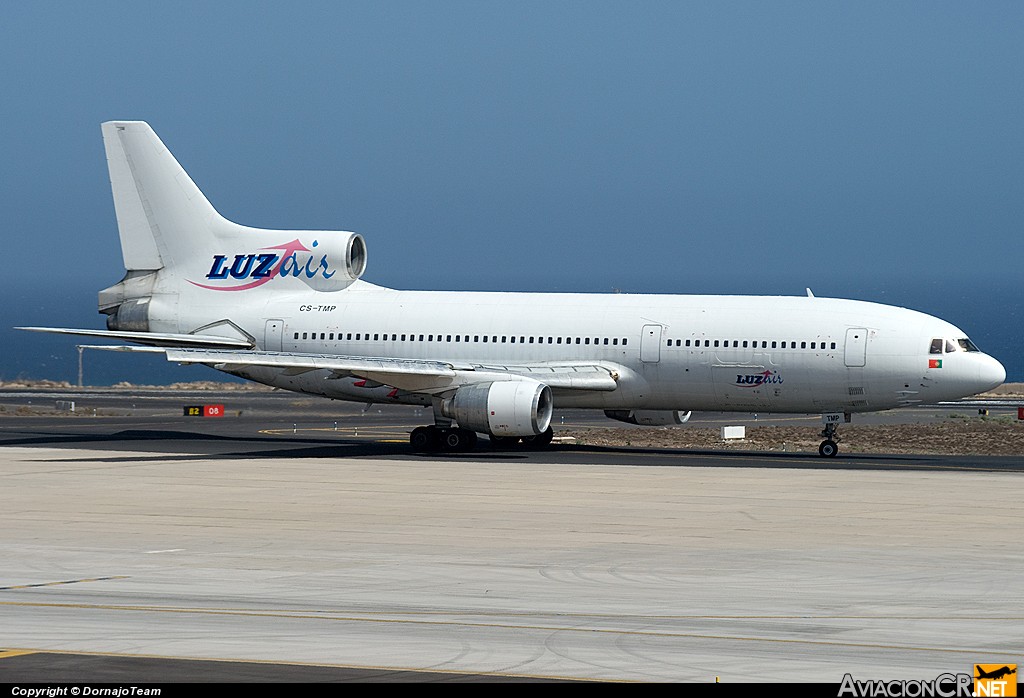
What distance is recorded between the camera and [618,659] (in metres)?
15.6

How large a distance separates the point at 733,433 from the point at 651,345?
1064cm

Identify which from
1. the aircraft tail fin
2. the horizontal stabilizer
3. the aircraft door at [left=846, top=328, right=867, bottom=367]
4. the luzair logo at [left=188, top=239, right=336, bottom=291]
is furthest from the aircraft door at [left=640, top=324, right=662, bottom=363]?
the aircraft tail fin

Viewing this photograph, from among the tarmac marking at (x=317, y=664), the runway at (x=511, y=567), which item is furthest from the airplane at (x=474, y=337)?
the tarmac marking at (x=317, y=664)

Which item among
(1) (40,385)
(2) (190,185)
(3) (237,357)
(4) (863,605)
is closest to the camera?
(4) (863,605)

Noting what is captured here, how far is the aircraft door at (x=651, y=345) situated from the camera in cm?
4525

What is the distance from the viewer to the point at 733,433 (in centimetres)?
5481

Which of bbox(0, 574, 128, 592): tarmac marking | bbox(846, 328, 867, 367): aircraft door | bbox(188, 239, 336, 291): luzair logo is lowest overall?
bbox(0, 574, 128, 592): tarmac marking

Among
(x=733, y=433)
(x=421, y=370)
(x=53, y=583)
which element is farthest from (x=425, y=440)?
(x=53, y=583)

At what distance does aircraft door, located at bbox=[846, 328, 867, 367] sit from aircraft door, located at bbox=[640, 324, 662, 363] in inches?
209

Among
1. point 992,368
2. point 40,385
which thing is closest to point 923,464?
point 992,368

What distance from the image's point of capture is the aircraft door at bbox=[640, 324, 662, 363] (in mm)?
45250

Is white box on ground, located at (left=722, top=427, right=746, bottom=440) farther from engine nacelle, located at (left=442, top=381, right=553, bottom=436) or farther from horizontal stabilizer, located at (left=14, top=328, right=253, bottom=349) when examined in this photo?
horizontal stabilizer, located at (left=14, top=328, right=253, bottom=349)

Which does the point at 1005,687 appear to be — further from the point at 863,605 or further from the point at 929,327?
the point at 929,327

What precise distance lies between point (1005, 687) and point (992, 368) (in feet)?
101
